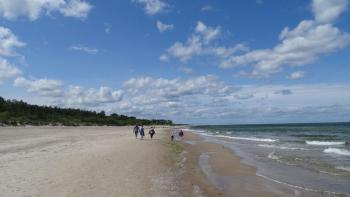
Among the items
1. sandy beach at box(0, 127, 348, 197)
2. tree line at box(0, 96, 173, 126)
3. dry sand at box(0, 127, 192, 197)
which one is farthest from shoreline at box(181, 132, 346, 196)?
tree line at box(0, 96, 173, 126)

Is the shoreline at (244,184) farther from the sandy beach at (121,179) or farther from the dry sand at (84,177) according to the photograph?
the dry sand at (84,177)

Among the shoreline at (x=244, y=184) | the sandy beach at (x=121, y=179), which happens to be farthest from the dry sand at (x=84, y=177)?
the shoreline at (x=244, y=184)

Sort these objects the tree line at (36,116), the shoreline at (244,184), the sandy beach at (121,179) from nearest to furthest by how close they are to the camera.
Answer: the sandy beach at (121,179)
the shoreline at (244,184)
the tree line at (36,116)

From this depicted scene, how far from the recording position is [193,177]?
54.1ft

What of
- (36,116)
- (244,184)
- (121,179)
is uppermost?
(36,116)

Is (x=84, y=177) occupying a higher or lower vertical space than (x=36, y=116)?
lower

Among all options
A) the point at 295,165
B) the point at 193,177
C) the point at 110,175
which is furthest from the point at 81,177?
the point at 295,165

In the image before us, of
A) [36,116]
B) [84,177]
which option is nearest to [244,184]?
[84,177]

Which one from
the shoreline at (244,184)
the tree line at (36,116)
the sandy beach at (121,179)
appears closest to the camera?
the sandy beach at (121,179)

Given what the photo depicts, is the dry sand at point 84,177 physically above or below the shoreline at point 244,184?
above

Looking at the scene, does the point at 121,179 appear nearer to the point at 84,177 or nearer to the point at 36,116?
the point at 84,177

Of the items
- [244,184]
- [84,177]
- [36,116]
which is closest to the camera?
[84,177]

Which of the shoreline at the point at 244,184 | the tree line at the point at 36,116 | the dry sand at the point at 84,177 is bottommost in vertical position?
the shoreline at the point at 244,184

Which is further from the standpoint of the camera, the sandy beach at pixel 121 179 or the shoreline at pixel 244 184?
the shoreline at pixel 244 184
